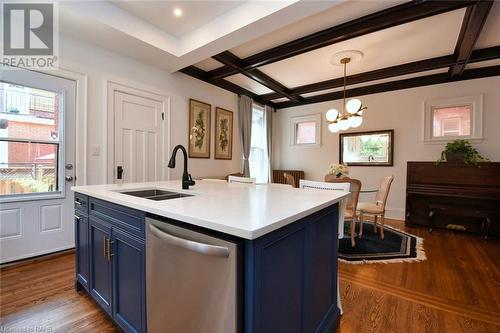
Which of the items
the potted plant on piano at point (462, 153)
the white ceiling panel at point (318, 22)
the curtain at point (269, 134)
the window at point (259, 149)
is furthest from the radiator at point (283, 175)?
the white ceiling panel at point (318, 22)

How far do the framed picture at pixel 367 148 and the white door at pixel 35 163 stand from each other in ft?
16.4

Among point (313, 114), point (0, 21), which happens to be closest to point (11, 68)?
point (0, 21)

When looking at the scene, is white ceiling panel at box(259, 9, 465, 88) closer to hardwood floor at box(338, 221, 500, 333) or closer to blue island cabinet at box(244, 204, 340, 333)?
blue island cabinet at box(244, 204, 340, 333)

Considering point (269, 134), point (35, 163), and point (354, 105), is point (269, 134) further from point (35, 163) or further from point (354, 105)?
point (35, 163)

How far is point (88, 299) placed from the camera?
1858mm

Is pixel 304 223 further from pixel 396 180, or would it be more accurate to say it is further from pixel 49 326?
pixel 396 180

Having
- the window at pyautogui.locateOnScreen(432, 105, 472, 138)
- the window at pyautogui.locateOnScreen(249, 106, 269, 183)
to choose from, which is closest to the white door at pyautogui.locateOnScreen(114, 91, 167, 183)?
the window at pyautogui.locateOnScreen(249, 106, 269, 183)

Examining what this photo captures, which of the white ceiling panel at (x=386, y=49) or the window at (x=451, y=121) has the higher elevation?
the white ceiling panel at (x=386, y=49)

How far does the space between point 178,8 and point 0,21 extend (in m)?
1.79

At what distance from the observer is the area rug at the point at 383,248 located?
2.73 metres

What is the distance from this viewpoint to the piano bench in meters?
3.40

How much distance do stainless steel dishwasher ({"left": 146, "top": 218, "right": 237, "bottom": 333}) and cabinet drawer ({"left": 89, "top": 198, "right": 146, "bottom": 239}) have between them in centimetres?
9

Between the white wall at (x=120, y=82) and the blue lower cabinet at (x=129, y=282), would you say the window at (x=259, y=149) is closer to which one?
the white wall at (x=120, y=82)

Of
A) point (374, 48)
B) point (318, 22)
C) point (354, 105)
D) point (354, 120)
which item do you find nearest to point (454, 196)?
point (354, 120)
